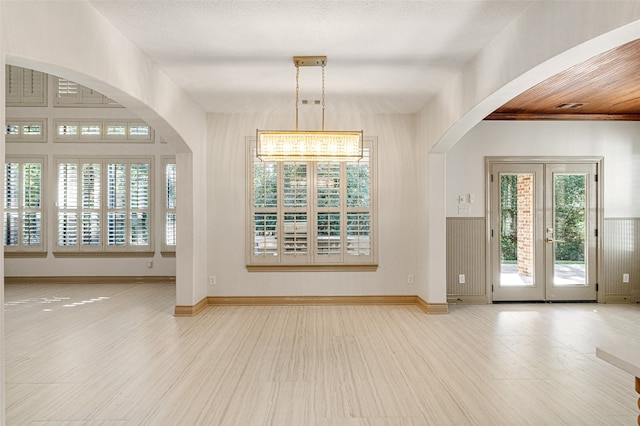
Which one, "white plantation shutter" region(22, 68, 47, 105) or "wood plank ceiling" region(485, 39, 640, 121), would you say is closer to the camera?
"wood plank ceiling" region(485, 39, 640, 121)

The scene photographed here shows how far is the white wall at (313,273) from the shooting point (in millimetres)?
6207

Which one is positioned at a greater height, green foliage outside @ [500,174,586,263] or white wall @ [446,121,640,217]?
white wall @ [446,121,640,217]

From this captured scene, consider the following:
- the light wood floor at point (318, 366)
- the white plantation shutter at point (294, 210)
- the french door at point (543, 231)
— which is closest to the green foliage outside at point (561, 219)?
the french door at point (543, 231)

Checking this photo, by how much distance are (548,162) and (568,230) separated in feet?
3.59

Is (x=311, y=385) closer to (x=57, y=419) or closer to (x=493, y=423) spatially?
(x=493, y=423)

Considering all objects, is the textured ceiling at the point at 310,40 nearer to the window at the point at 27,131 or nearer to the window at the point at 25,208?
the window at the point at 27,131

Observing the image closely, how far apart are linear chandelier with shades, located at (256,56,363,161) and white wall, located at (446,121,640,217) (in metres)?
2.69

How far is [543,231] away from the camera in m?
6.34

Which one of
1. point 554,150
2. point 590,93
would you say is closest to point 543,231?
point 554,150

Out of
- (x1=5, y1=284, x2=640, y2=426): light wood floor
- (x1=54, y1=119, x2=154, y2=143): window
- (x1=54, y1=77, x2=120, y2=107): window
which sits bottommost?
(x1=5, y1=284, x2=640, y2=426): light wood floor

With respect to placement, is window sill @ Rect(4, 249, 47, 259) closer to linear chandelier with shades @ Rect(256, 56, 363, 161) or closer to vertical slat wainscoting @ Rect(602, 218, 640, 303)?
linear chandelier with shades @ Rect(256, 56, 363, 161)

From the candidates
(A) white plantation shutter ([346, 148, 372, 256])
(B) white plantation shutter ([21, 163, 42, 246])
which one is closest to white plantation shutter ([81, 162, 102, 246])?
(B) white plantation shutter ([21, 163, 42, 246])

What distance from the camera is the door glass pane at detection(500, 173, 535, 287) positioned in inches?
250

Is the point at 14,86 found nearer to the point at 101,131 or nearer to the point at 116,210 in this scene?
the point at 101,131
